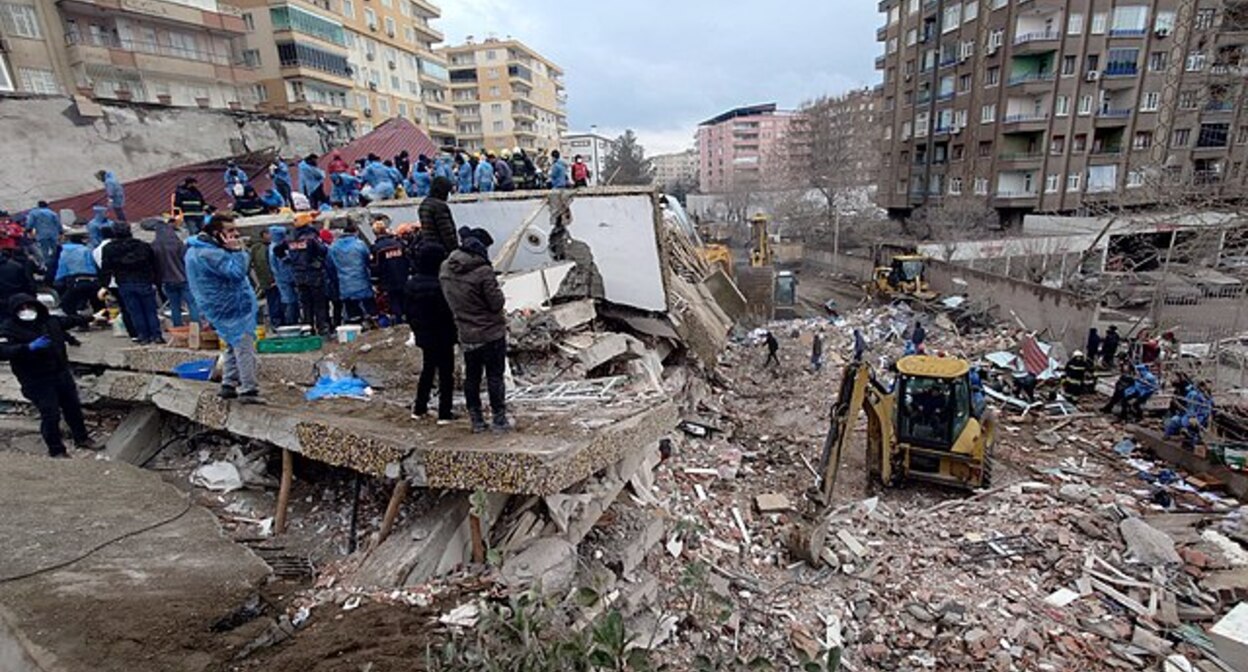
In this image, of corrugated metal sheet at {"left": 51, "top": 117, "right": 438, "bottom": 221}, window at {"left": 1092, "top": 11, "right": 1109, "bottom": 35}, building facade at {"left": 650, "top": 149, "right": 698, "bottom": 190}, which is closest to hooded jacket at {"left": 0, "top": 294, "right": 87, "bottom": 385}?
corrugated metal sheet at {"left": 51, "top": 117, "right": 438, "bottom": 221}

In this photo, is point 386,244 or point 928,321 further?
point 928,321

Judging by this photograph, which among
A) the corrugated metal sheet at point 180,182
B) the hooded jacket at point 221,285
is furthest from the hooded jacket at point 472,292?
the corrugated metal sheet at point 180,182

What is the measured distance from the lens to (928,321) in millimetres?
18109

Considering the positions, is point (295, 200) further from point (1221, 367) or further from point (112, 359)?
point (1221, 367)

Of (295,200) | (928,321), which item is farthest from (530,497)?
(928,321)

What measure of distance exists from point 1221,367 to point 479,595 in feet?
47.2

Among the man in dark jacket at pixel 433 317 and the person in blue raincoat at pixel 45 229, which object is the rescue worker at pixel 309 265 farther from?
the person in blue raincoat at pixel 45 229

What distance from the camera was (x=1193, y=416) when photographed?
9.22m

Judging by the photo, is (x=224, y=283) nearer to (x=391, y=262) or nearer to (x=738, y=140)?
(x=391, y=262)

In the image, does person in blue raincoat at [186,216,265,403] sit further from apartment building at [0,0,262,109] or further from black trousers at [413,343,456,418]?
apartment building at [0,0,262,109]

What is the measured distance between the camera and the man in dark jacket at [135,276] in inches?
250

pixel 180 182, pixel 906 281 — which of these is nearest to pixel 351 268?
pixel 180 182

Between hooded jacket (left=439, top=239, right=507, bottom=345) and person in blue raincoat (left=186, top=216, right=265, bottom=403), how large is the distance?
78.5 inches

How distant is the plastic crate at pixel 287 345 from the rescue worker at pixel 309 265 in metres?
0.83
